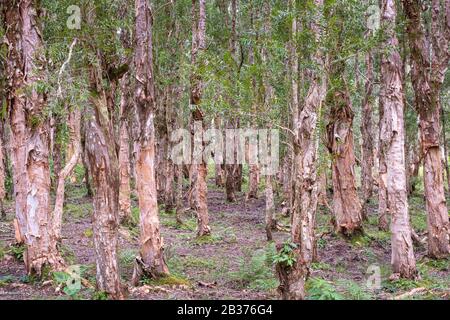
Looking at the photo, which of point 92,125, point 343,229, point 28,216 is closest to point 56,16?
point 28,216

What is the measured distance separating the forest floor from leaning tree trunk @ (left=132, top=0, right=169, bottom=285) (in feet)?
1.36

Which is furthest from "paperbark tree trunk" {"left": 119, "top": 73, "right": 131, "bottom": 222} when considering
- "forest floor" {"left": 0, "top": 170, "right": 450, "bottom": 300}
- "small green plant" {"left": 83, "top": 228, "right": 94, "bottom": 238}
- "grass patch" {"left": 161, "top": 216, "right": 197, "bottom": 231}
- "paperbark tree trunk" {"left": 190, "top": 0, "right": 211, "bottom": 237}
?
"paperbark tree trunk" {"left": 190, "top": 0, "right": 211, "bottom": 237}

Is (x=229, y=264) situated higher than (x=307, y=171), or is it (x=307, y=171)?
(x=307, y=171)

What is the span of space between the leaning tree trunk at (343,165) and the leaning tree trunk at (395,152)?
16.1 ft

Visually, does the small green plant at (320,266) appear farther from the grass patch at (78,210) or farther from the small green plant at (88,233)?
the grass patch at (78,210)

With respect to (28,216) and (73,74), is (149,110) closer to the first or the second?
(73,74)

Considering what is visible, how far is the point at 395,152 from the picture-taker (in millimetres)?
10516

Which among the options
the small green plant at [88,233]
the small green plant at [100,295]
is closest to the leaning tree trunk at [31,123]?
the small green plant at [100,295]

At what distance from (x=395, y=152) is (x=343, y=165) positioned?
5.31 m

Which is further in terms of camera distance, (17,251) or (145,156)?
(17,251)

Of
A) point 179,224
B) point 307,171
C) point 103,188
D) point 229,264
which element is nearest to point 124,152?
point 179,224

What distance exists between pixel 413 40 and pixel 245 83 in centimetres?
440

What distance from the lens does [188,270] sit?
1186 cm

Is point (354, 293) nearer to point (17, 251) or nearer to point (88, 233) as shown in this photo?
point (17, 251)
